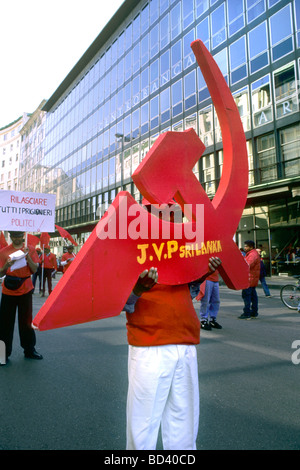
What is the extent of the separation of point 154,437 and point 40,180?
5069cm

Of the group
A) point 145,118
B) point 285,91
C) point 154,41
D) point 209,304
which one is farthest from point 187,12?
point 209,304

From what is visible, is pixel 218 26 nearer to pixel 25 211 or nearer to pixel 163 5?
pixel 163 5

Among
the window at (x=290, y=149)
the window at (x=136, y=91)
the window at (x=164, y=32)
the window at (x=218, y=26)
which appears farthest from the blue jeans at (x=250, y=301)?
the window at (x=136, y=91)

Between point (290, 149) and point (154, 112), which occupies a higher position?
point (154, 112)

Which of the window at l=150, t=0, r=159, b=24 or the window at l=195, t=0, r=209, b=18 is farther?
the window at l=150, t=0, r=159, b=24

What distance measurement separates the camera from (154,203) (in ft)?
6.22

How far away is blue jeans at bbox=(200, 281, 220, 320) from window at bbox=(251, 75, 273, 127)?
1323 centimetres

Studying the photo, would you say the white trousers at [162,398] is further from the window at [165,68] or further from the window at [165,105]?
the window at [165,68]

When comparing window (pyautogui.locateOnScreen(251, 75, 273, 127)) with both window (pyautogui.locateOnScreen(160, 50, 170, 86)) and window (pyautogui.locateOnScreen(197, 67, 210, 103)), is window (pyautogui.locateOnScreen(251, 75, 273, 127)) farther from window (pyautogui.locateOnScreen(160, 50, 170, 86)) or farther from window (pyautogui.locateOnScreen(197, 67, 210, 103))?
window (pyautogui.locateOnScreen(160, 50, 170, 86))

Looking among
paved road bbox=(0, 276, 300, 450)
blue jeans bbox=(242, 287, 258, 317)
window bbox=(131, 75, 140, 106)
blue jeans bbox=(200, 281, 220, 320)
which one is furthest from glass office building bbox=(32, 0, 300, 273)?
paved road bbox=(0, 276, 300, 450)

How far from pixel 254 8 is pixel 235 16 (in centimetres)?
123

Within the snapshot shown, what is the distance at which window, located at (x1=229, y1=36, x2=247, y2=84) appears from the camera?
17.8m

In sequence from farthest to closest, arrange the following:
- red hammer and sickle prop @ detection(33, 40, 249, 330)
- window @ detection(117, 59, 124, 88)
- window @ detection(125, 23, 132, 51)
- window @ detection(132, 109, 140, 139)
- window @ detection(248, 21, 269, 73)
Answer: window @ detection(117, 59, 124, 88), window @ detection(125, 23, 132, 51), window @ detection(132, 109, 140, 139), window @ detection(248, 21, 269, 73), red hammer and sickle prop @ detection(33, 40, 249, 330)

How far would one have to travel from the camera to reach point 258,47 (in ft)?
56.3
